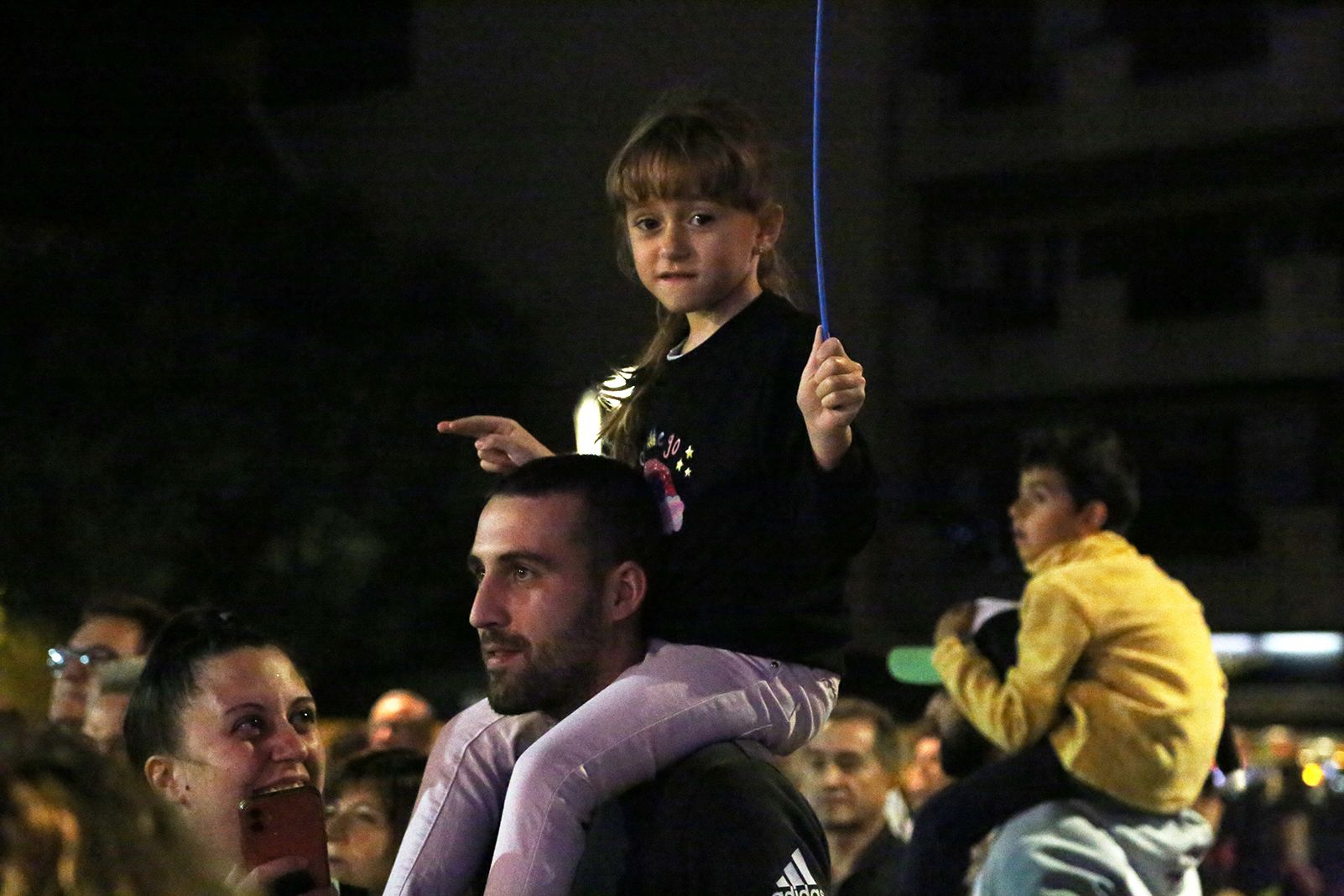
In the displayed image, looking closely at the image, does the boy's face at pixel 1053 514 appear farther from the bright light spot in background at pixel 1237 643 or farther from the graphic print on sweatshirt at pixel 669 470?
the bright light spot in background at pixel 1237 643

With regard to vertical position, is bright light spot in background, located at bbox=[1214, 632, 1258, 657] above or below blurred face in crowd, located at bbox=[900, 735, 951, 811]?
below

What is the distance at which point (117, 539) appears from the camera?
16.5 m

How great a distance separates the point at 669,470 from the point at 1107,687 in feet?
6.24

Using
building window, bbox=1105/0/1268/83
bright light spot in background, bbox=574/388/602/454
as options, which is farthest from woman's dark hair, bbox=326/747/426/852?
building window, bbox=1105/0/1268/83

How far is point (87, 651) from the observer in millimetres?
5215

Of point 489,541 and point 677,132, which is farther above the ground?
point 677,132

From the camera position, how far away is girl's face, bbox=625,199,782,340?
3.31 meters

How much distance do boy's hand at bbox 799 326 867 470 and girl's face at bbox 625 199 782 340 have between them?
402 millimetres

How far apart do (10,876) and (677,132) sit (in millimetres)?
1924

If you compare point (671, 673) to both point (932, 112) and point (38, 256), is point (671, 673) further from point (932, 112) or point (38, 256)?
point (932, 112)

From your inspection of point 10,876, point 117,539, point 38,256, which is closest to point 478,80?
point 38,256

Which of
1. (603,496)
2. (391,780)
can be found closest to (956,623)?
(391,780)

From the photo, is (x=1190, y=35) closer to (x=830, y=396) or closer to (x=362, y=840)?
(x=362, y=840)

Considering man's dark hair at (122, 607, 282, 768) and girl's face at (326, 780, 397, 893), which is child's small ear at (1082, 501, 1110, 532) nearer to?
girl's face at (326, 780, 397, 893)
